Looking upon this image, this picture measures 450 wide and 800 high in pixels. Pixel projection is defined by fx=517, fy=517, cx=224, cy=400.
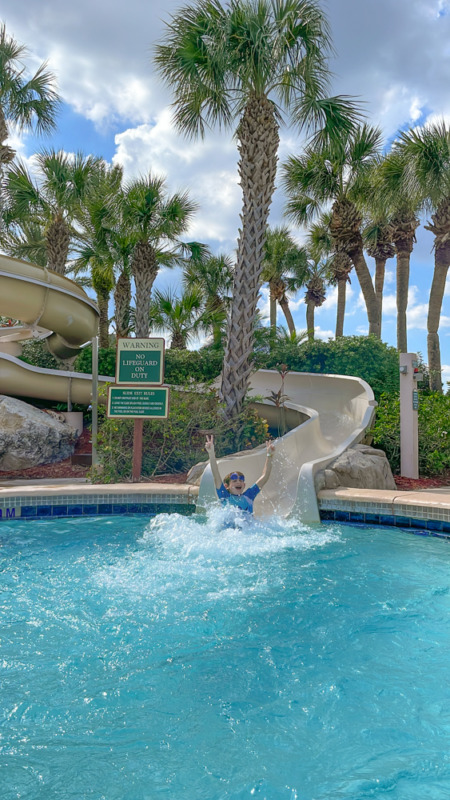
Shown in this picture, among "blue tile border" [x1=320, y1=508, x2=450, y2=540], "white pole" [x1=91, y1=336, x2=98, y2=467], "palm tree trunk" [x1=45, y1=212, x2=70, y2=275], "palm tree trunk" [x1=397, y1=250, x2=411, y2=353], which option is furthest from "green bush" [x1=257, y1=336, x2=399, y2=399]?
"palm tree trunk" [x1=45, y1=212, x2=70, y2=275]

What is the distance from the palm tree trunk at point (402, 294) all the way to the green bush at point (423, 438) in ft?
30.4

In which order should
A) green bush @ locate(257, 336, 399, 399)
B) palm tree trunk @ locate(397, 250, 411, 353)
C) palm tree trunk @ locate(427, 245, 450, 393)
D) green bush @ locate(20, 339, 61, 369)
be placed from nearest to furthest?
green bush @ locate(257, 336, 399, 399) → green bush @ locate(20, 339, 61, 369) → palm tree trunk @ locate(427, 245, 450, 393) → palm tree trunk @ locate(397, 250, 411, 353)

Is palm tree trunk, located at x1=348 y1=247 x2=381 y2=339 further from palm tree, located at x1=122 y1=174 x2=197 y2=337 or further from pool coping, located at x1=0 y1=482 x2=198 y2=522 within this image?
pool coping, located at x1=0 y1=482 x2=198 y2=522

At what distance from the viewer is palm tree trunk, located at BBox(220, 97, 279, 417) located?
31.7ft

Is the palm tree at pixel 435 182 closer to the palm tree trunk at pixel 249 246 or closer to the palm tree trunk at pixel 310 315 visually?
the palm tree trunk at pixel 249 246

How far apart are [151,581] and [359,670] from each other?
6.89 ft

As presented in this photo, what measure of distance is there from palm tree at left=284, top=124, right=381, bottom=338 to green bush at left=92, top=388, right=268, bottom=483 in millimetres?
10480

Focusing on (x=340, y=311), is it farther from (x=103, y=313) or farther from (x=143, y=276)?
(x=143, y=276)

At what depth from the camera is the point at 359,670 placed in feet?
10.4

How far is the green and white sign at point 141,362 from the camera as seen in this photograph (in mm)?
9102

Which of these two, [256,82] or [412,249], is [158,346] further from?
[412,249]

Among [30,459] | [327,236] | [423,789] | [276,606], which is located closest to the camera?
[423,789]

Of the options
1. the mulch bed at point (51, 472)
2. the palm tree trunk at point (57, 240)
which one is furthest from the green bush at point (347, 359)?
the palm tree trunk at point (57, 240)

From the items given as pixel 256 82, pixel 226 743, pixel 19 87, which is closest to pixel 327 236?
pixel 19 87
